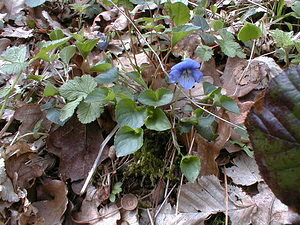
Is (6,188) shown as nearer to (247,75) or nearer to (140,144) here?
(140,144)

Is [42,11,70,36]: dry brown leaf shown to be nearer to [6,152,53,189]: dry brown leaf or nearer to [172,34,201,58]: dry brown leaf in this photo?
[172,34,201,58]: dry brown leaf

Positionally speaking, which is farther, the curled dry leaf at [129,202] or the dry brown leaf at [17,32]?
the dry brown leaf at [17,32]

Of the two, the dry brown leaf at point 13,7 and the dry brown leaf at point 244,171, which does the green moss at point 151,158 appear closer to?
the dry brown leaf at point 244,171

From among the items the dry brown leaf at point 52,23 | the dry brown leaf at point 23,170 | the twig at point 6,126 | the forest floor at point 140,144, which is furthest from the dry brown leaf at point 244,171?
the dry brown leaf at point 52,23

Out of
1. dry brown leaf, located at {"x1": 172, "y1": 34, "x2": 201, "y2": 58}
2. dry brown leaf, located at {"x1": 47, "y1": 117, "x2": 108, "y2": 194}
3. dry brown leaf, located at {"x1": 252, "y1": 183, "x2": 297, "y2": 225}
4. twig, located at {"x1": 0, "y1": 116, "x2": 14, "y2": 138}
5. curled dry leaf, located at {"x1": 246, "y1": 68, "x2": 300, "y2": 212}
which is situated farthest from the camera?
dry brown leaf, located at {"x1": 172, "y1": 34, "x2": 201, "y2": 58}

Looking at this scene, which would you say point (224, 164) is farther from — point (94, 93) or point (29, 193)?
point (29, 193)

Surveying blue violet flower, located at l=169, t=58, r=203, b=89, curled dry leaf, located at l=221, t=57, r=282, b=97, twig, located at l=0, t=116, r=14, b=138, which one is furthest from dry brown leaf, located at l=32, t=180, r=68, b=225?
curled dry leaf, located at l=221, t=57, r=282, b=97
